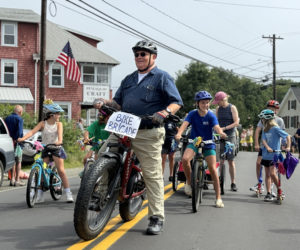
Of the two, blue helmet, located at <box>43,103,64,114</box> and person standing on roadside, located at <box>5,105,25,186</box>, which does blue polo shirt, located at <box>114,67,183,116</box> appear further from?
person standing on roadside, located at <box>5,105,25,186</box>

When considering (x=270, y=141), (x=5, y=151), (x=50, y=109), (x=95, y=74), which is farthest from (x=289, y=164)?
(x=95, y=74)

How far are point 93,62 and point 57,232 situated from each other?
3130cm

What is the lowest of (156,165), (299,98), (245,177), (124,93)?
(245,177)

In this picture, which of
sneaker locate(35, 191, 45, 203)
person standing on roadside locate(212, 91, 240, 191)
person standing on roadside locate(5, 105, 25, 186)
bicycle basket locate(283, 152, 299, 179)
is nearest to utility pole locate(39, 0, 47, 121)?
person standing on roadside locate(5, 105, 25, 186)

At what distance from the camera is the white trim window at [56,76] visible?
35.2 m

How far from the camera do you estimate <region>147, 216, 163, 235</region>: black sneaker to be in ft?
18.0

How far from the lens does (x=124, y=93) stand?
5.81 meters

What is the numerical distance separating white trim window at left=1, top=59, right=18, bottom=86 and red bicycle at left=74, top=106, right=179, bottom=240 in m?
30.2

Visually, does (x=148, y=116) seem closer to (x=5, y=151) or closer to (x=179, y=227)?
(x=179, y=227)

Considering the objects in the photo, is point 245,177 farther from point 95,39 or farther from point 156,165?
point 95,39

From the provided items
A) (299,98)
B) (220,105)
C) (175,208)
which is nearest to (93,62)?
(220,105)

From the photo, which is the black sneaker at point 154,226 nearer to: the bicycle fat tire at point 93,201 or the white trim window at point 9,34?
the bicycle fat tire at point 93,201

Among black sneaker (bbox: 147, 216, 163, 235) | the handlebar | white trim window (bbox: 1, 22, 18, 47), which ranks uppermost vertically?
white trim window (bbox: 1, 22, 18, 47)

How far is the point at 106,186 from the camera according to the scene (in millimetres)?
5219
